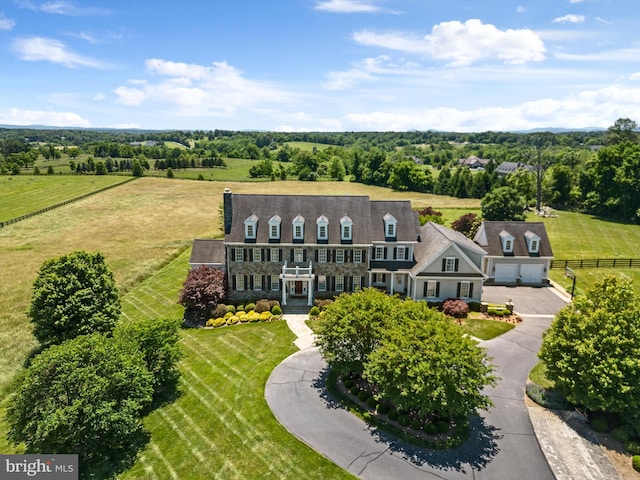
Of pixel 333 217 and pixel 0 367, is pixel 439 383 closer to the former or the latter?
pixel 333 217

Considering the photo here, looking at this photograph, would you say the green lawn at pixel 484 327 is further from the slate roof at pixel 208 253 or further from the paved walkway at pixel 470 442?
the slate roof at pixel 208 253

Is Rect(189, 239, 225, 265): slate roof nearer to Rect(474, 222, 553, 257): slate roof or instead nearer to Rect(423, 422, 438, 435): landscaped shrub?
Rect(423, 422, 438, 435): landscaped shrub

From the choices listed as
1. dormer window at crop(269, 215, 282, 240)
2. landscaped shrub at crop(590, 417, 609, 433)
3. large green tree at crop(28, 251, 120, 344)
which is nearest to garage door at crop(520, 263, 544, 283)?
landscaped shrub at crop(590, 417, 609, 433)

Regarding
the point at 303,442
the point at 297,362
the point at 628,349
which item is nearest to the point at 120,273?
the point at 297,362

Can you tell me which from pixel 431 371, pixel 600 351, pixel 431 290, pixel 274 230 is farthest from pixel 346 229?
pixel 600 351

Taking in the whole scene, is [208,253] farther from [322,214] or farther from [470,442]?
[470,442]
